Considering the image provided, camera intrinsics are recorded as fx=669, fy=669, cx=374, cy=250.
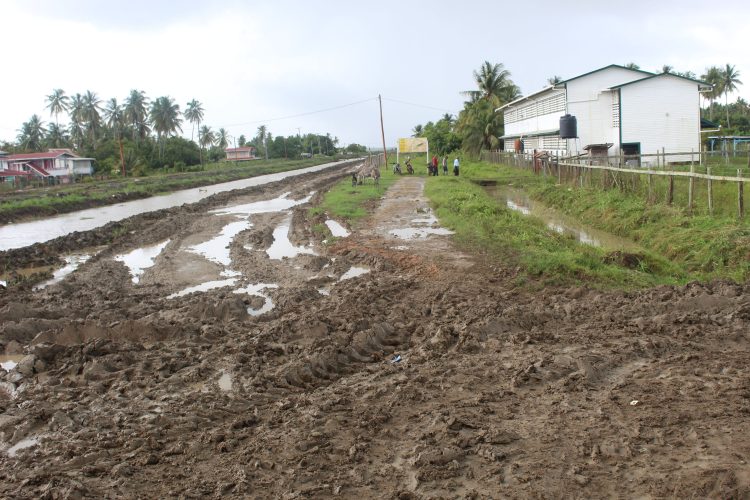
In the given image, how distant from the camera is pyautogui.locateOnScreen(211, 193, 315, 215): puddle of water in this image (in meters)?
27.7

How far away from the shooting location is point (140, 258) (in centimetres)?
1678

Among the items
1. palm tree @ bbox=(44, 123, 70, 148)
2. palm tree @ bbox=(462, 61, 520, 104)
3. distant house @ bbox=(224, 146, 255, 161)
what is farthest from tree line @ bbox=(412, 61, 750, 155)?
distant house @ bbox=(224, 146, 255, 161)

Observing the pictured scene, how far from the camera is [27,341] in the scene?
9.28 m

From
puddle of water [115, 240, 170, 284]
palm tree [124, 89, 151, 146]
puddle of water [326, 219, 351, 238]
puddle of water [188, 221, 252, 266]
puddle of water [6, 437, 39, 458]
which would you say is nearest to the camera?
puddle of water [6, 437, 39, 458]

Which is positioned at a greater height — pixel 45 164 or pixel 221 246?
pixel 45 164

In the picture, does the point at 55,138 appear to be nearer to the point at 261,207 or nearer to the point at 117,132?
the point at 117,132

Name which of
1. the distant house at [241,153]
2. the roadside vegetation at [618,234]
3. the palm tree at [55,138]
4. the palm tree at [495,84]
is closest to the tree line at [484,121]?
the palm tree at [495,84]

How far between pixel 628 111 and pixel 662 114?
1.74m

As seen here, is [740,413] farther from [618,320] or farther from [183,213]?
[183,213]

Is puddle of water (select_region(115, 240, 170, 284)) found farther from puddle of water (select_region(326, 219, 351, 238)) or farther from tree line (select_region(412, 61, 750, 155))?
tree line (select_region(412, 61, 750, 155))

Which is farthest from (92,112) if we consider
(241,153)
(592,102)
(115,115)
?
(592,102)

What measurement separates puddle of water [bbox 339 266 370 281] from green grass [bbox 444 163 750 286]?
3.09m

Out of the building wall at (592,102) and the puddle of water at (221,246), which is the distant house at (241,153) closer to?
the building wall at (592,102)

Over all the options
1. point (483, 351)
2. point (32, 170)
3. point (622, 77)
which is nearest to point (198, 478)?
point (483, 351)
